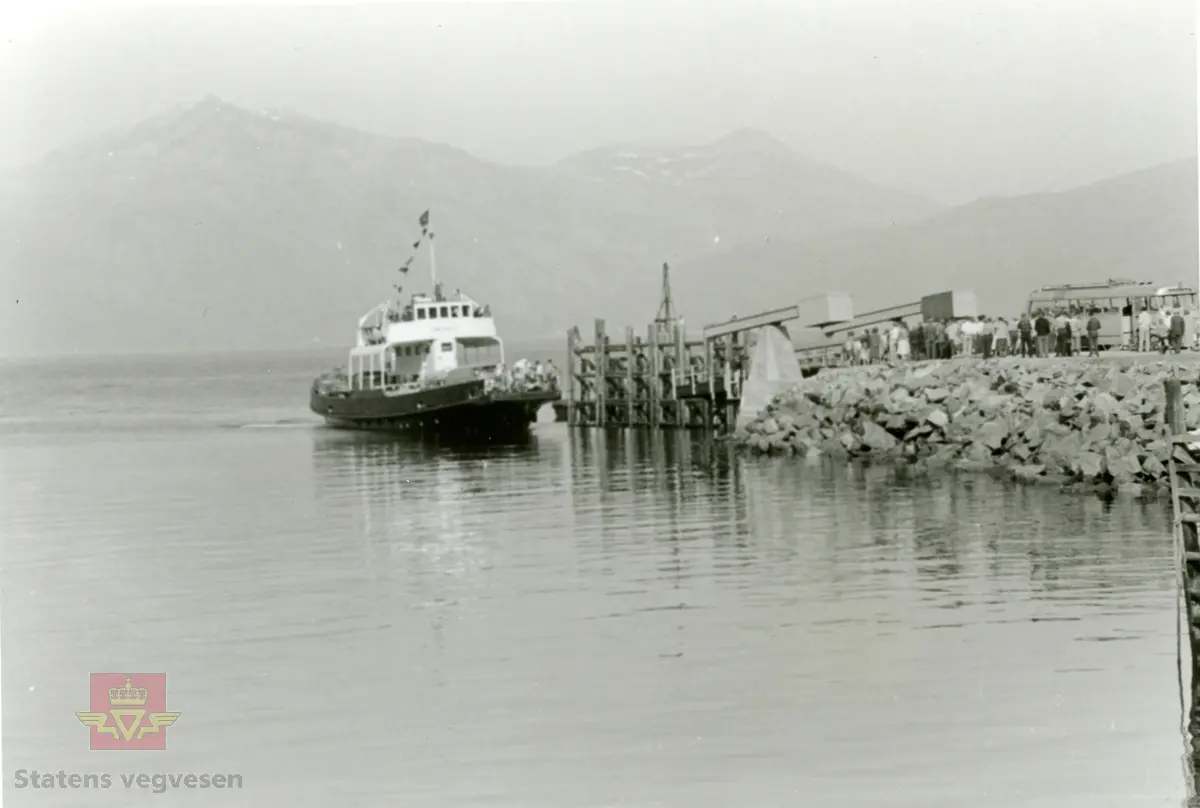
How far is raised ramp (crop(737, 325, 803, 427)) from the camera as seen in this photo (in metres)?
46.2

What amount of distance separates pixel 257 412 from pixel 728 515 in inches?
2457

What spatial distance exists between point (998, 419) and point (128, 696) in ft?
73.3

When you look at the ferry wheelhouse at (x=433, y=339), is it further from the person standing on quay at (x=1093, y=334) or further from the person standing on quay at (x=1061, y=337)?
the person standing on quay at (x=1093, y=334)

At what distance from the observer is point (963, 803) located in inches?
501

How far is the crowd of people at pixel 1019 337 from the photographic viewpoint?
36844 millimetres

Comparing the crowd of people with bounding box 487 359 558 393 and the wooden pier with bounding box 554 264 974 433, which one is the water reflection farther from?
the crowd of people with bounding box 487 359 558 393

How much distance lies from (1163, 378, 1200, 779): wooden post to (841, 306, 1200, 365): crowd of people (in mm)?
20879

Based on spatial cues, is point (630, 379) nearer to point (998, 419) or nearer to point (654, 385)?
point (654, 385)

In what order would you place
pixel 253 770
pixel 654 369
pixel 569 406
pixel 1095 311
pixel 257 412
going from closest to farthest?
pixel 253 770
pixel 1095 311
pixel 654 369
pixel 569 406
pixel 257 412

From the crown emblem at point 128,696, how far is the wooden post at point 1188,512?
407 inches

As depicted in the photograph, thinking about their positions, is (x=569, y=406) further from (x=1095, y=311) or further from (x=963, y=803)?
(x=963, y=803)

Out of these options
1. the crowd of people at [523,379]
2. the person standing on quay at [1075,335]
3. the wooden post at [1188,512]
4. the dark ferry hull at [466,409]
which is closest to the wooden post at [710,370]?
the dark ferry hull at [466,409]

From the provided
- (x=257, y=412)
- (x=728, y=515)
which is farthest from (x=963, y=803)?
(x=257, y=412)

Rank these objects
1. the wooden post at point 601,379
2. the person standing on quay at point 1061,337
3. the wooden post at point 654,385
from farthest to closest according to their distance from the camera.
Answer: the wooden post at point 601,379
the wooden post at point 654,385
the person standing on quay at point 1061,337
